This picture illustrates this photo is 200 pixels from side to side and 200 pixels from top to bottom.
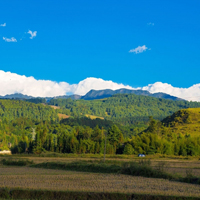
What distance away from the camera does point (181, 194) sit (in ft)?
52.0

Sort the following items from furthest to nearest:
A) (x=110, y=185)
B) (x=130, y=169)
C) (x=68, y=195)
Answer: (x=130, y=169) < (x=110, y=185) < (x=68, y=195)

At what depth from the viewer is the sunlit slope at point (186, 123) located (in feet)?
395

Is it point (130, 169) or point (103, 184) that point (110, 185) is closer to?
point (103, 184)

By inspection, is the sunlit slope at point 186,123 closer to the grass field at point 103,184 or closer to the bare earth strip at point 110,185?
the grass field at point 103,184

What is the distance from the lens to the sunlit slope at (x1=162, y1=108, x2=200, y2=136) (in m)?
120

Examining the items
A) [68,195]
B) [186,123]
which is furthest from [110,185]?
[186,123]

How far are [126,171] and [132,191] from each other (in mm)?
11356

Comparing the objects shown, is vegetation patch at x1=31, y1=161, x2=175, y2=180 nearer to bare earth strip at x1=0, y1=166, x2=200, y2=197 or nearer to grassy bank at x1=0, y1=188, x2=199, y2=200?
bare earth strip at x1=0, y1=166, x2=200, y2=197

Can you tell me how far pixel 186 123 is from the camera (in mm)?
136250

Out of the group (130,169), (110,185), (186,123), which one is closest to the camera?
(110,185)

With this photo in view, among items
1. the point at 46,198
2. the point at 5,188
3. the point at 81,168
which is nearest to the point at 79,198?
the point at 46,198

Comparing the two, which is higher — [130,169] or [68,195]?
[68,195]

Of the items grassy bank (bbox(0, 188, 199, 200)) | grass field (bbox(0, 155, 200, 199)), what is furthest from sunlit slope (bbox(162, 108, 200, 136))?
grassy bank (bbox(0, 188, 199, 200))

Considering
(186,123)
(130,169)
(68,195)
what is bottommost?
(130,169)
